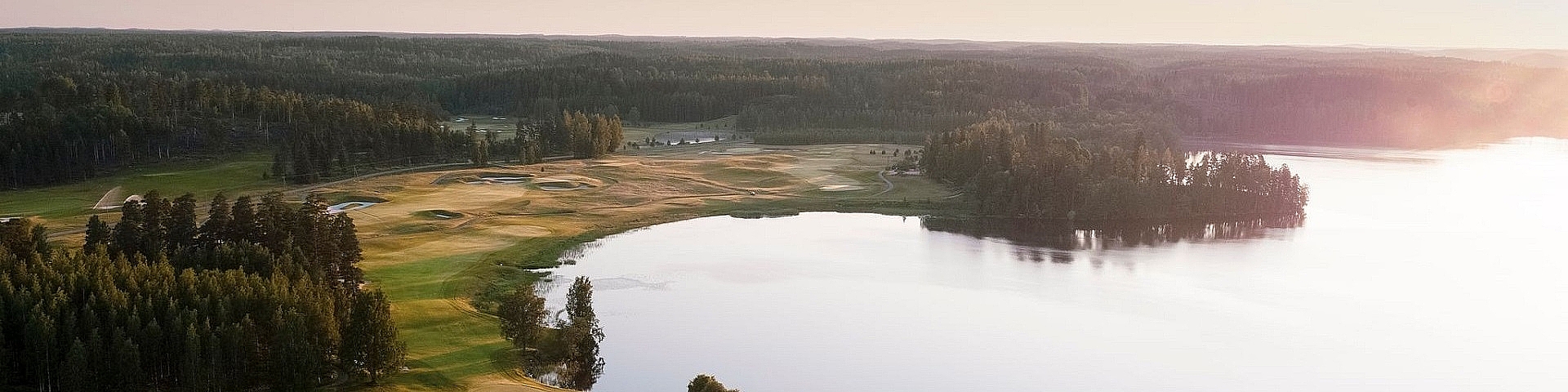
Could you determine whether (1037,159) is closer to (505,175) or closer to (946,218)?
(946,218)

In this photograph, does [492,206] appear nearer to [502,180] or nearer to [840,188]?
[502,180]

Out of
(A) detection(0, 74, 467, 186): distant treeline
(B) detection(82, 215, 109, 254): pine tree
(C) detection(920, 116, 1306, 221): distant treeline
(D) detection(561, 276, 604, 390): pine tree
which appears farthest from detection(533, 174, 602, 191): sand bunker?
(D) detection(561, 276, 604, 390): pine tree

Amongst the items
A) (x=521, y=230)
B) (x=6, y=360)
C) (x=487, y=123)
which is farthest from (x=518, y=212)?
(x=487, y=123)

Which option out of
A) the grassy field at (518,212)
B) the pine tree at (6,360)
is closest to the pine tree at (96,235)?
the pine tree at (6,360)

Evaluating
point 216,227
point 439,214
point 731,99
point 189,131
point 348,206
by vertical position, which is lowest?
point 439,214

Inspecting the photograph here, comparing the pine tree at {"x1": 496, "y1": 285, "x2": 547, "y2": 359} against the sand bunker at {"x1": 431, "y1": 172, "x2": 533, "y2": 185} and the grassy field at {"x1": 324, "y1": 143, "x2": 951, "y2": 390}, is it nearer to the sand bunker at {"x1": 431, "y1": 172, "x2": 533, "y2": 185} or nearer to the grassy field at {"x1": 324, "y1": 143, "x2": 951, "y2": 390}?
the grassy field at {"x1": 324, "y1": 143, "x2": 951, "y2": 390}
